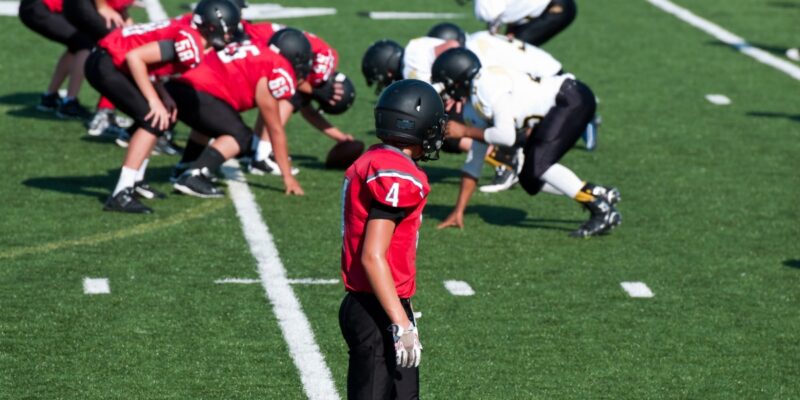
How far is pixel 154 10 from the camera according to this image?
16.3 metres

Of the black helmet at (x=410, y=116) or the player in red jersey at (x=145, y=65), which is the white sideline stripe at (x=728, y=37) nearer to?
the player in red jersey at (x=145, y=65)

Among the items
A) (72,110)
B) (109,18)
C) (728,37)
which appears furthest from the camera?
(728,37)

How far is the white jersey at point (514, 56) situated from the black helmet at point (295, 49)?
3.52ft

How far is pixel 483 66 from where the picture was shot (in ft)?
29.6

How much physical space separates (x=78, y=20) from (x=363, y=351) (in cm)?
707

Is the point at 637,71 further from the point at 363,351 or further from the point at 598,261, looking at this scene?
the point at 363,351

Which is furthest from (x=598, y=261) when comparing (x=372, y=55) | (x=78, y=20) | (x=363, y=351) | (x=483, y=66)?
(x=78, y=20)

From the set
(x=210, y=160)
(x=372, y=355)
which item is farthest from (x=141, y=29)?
(x=372, y=355)

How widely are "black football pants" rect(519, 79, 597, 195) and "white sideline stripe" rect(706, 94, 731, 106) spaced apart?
431 cm

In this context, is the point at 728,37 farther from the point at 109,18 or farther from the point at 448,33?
the point at 109,18

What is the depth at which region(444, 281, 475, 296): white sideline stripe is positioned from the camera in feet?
25.7

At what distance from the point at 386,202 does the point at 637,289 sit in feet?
11.4

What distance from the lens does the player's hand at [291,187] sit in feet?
32.0

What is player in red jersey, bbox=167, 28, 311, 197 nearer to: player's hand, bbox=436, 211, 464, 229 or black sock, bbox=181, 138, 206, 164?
black sock, bbox=181, 138, 206, 164
